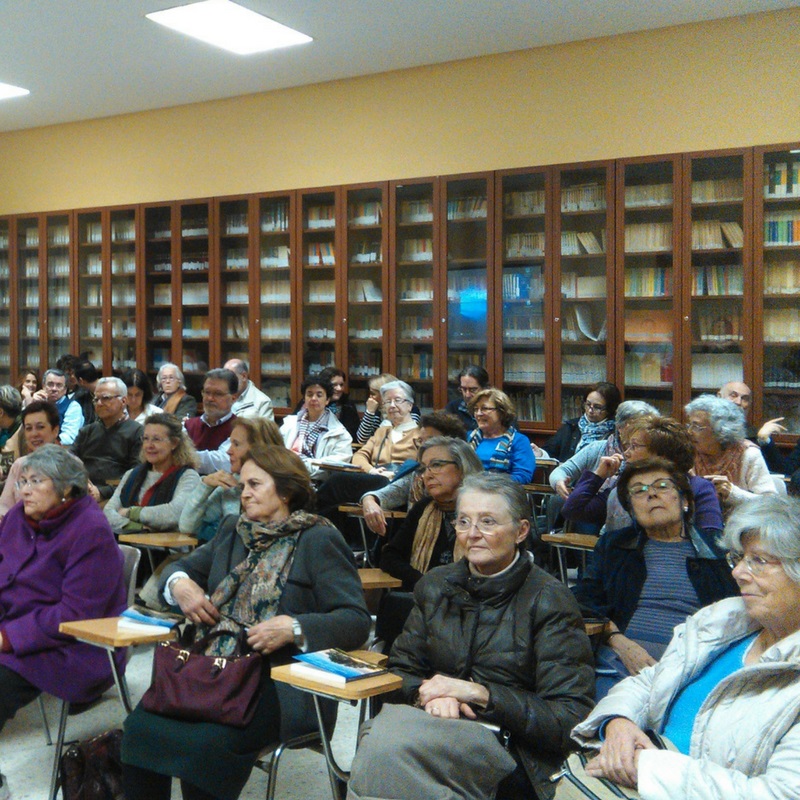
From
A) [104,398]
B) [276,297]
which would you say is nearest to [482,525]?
[104,398]

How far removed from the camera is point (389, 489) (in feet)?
15.2

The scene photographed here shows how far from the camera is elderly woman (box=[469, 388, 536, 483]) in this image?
5.20 m

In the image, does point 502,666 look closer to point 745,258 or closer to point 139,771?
point 139,771

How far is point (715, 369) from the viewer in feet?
20.4

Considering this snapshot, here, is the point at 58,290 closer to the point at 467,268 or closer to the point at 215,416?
the point at 215,416

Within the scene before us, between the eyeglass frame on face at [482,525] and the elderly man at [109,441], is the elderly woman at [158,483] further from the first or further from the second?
the eyeglass frame on face at [482,525]

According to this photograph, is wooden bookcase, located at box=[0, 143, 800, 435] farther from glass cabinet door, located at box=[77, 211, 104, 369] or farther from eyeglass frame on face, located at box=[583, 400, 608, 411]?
eyeglass frame on face, located at box=[583, 400, 608, 411]

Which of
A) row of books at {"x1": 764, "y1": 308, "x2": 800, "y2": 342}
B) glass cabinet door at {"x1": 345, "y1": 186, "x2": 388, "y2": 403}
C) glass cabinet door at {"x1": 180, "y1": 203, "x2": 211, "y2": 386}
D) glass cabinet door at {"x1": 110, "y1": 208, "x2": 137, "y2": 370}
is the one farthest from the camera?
glass cabinet door at {"x1": 110, "y1": 208, "x2": 137, "y2": 370}

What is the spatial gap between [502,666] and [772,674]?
69 centimetres

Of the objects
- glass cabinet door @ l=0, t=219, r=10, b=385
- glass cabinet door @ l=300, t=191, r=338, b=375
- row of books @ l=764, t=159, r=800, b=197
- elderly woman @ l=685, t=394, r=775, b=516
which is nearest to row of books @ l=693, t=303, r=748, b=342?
row of books @ l=764, t=159, r=800, b=197

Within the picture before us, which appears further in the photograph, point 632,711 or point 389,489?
point 389,489

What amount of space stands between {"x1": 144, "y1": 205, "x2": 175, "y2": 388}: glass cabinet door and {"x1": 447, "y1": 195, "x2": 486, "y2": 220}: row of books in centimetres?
277

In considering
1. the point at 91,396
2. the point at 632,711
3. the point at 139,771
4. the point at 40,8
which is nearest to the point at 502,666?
the point at 632,711

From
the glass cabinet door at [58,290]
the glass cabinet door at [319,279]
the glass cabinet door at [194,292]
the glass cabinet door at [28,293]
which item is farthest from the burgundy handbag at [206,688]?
the glass cabinet door at [28,293]
